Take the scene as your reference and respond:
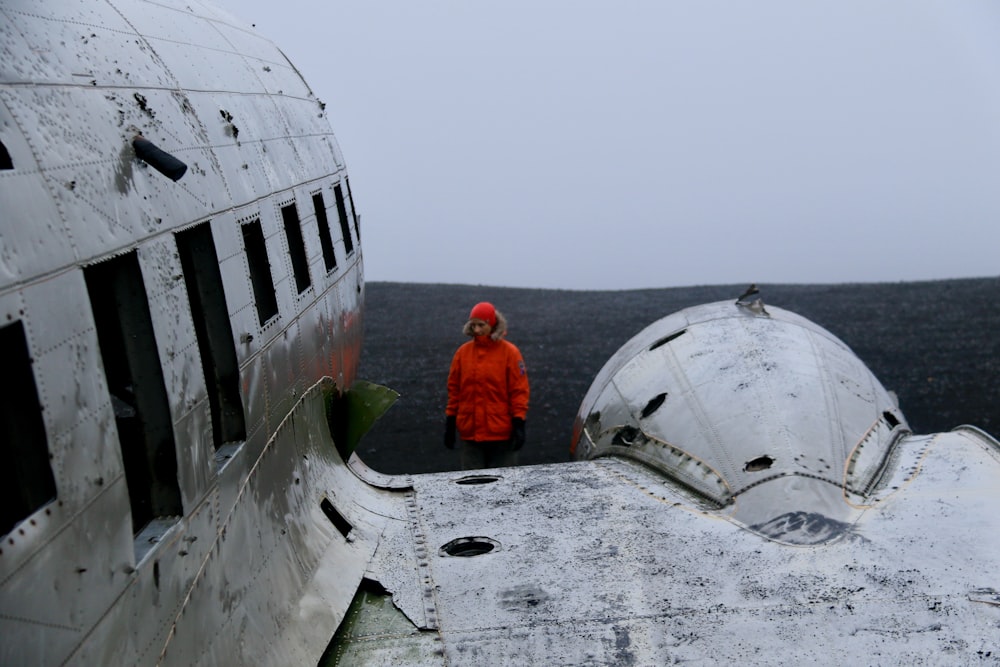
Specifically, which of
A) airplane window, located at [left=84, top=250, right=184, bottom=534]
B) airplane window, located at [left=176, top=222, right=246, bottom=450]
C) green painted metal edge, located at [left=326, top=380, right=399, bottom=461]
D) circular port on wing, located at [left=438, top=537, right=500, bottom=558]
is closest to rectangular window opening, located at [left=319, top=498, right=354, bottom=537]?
circular port on wing, located at [left=438, top=537, right=500, bottom=558]

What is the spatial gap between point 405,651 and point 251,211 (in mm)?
2047

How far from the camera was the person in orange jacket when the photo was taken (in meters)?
8.73

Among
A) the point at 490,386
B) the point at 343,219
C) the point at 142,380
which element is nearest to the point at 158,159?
the point at 142,380

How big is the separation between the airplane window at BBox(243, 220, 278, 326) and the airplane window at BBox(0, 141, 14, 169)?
2313mm

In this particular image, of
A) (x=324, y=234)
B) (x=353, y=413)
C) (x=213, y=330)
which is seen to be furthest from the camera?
(x=324, y=234)

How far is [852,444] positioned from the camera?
6.38 m

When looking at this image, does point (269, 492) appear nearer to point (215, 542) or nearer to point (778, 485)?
point (215, 542)

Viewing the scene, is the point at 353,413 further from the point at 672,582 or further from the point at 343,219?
the point at 672,582

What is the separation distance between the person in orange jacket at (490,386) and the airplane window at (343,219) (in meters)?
1.24

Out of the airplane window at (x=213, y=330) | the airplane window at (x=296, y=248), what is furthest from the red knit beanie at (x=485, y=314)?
the airplane window at (x=213, y=330)

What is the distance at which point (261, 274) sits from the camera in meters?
4.96

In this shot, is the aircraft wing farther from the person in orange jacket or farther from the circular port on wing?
the person in orange jacket

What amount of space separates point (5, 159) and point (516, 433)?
22.0ft

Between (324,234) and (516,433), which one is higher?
(324,234)
